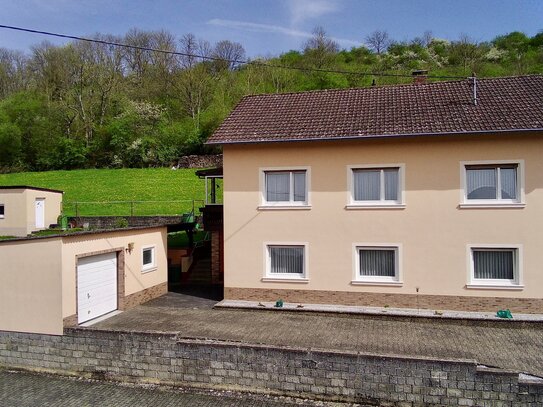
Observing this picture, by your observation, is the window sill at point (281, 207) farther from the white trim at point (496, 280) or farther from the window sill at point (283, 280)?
the white trim at point (496, 280)

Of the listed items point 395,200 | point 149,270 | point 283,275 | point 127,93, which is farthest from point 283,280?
point 127,93

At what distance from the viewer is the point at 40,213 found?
27516 mm

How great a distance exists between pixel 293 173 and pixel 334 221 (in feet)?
6.61

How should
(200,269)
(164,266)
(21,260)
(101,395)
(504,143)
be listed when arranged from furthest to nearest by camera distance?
(200,269) → (164,266) → (504,143) → (21,260) → (101,395)

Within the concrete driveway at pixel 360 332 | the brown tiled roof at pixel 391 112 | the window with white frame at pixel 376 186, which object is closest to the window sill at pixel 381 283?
the concrete driveway at pixel 360 332

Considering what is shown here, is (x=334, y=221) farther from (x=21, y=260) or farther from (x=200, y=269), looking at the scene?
(x=21, y=260)

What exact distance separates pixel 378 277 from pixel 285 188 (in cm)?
399

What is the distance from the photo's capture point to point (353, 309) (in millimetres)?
12727

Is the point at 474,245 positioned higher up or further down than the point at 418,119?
further down

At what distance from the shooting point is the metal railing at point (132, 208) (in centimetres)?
2842

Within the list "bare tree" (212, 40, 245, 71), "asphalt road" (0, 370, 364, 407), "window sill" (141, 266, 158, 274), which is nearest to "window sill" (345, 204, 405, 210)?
"asphalt road" (0, 370, 364, 407)

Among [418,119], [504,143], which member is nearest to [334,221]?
[418,119]

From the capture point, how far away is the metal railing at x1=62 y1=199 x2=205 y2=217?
28.4m

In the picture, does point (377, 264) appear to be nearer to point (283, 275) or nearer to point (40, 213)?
point (283, 275)
